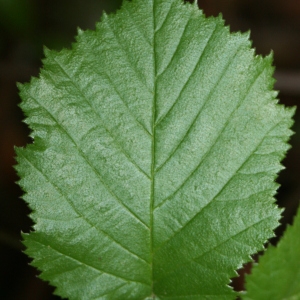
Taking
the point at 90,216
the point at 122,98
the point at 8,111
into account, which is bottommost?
the point at 90,216

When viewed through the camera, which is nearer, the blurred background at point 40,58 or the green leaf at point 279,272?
the green leaf at point 279,272

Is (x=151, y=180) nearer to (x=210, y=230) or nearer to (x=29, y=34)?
(x=210, y=230)

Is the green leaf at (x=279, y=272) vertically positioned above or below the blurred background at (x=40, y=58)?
below

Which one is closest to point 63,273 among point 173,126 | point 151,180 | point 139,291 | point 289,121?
point 139,291

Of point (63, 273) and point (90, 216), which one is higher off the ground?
point (90, 216)
